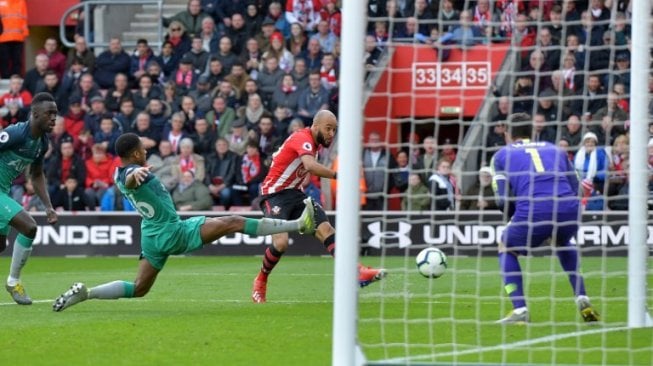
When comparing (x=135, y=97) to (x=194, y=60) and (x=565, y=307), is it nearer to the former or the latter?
(x=194, y=60)

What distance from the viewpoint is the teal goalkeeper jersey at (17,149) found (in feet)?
45.5

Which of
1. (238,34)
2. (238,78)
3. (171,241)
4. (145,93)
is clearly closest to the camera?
(171,241)

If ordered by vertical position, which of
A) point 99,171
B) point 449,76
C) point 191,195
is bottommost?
point 191,195

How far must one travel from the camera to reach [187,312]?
12555mm

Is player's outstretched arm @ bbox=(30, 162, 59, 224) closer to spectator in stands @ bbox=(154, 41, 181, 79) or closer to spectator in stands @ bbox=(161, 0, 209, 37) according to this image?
spectator in stands @ bbox=(154, 41, 181, 79)

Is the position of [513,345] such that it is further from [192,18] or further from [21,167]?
[192,18]

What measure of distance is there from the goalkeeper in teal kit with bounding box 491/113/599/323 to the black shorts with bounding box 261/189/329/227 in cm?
275

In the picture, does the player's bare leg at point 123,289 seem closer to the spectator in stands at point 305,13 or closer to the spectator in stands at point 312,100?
the spectator in stands at point 312,100

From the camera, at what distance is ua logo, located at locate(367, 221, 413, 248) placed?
2114cm

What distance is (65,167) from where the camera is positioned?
2392 centimetres

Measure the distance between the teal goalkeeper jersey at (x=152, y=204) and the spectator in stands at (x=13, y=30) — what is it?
1552 cm

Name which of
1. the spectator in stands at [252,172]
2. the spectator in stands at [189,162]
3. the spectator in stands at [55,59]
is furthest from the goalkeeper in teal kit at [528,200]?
the spectator in stands at [55,59]

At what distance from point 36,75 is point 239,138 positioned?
4916mm

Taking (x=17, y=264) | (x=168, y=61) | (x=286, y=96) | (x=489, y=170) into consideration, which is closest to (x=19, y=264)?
(x=17, y=264)
